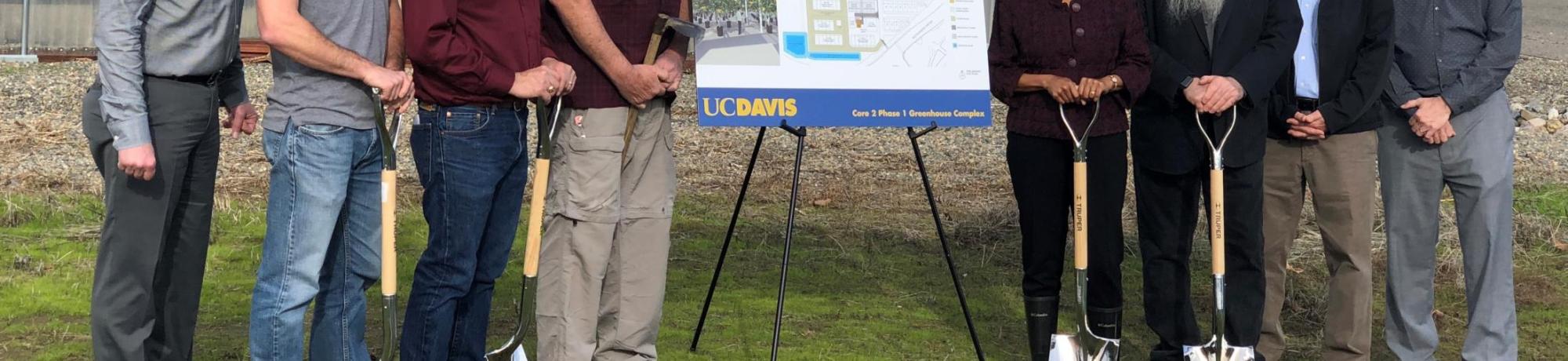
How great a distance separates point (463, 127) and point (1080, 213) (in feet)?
6.18

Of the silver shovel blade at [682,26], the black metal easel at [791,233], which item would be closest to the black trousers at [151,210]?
the silver shovel blade at [682,26]

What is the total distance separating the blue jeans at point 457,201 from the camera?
4.12m

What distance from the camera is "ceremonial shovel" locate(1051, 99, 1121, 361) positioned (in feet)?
15.3

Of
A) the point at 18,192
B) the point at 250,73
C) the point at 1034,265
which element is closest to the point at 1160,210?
the point at 1034,265

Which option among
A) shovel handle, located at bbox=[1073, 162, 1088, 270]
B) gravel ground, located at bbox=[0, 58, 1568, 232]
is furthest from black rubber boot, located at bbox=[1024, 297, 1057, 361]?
gravel ground, located at bbox=[0, 58, 1568, 232]

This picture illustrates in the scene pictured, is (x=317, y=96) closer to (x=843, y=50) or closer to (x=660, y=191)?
(x=660, y=191)

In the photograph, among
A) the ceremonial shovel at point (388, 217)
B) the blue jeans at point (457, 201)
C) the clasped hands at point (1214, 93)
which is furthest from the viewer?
the clasped hands at point (1214, 93)

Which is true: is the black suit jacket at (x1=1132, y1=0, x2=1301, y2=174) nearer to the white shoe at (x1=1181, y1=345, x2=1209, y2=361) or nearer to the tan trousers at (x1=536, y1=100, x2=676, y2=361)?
the white shoe at (x1=1181, y1=345, x2=1209, y2=361)

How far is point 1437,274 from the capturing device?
273 inches

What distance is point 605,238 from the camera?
4.61m

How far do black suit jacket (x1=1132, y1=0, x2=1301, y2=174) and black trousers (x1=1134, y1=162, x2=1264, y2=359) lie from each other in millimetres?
68

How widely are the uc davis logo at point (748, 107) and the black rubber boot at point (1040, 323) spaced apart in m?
1.01

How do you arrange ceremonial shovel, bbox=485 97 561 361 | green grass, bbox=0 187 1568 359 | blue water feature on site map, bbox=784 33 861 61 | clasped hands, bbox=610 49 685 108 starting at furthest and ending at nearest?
green grass, bbox=0 187 1568 359 < blue water feature on site map, bbox=784 33 861 61 < clasped hands, bbox=610 49 685 108 < ceremonial shovel, bbox=485 97 561 361

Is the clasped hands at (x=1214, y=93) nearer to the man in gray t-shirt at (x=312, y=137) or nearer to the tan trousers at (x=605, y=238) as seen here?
the tan trousers at (x=605, y=238)
